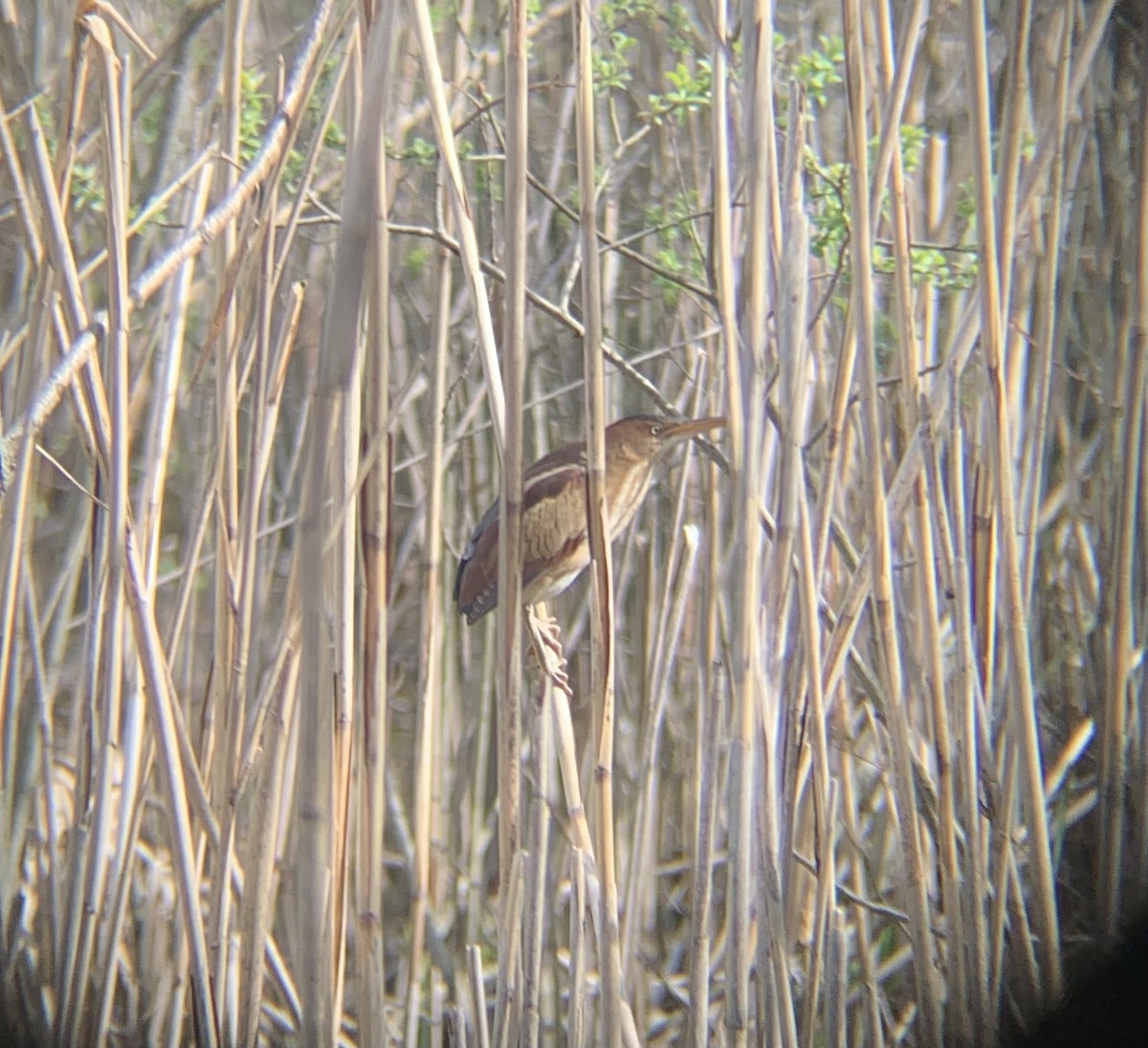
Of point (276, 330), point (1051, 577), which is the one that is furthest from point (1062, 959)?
point (276, 330)

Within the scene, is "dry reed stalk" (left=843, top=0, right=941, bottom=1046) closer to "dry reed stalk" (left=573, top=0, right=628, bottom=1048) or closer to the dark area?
the dark area

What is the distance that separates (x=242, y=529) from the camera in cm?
120

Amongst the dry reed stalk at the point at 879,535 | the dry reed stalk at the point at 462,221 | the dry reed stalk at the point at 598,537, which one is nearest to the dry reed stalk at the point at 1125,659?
the dry reed stalk at the point at 879,535

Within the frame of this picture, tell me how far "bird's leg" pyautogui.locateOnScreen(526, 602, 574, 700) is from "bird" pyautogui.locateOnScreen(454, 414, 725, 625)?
5 centimetres

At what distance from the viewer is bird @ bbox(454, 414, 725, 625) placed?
1915 millimetres

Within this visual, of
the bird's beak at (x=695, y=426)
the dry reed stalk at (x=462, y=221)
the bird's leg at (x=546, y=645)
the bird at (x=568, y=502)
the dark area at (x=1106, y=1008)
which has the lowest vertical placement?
the dark area at (x=1106, y=1008)

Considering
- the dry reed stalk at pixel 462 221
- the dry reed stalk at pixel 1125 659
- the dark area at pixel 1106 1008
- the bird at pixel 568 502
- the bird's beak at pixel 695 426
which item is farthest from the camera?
the bird at pixel 568 502

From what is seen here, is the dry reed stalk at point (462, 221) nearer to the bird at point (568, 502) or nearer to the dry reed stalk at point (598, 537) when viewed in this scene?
the dry reed stalk at point (598, 537)

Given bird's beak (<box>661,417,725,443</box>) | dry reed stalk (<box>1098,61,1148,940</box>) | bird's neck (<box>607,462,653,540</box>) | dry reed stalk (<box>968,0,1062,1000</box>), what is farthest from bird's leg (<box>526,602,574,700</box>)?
dry reed stalk (<box>1098,61,1148,940</box>)

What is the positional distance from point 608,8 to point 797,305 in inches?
43.7

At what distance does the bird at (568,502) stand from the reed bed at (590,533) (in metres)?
0.11

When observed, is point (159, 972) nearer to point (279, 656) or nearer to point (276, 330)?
point (279, 656)

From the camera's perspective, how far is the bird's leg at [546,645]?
1427 millimetres

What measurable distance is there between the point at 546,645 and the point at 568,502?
12.9 inches
